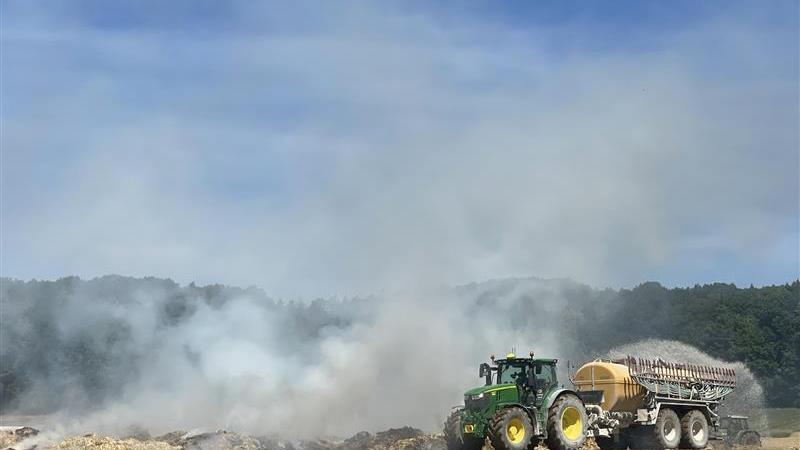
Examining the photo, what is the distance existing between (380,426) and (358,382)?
258 cm

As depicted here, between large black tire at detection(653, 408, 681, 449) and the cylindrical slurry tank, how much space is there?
0.84 meters

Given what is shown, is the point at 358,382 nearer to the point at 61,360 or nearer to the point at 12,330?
the point at 61,360

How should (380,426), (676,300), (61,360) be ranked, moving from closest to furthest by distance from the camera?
(380,426), (61,360), (676,300)

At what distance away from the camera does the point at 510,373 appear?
28.6 meters

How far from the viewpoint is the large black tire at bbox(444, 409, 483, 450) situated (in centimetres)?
2711

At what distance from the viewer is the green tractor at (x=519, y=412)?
87.1 ft

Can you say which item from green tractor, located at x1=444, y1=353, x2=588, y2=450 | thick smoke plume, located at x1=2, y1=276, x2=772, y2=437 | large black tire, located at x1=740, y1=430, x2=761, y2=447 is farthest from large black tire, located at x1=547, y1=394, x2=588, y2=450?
thick smoke plume, located at x1=2, y1=276, x2=772, y2=437

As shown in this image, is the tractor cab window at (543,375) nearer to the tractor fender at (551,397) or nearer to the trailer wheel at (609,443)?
the tractor fender at (551,397)

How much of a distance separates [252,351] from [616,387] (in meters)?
24.6

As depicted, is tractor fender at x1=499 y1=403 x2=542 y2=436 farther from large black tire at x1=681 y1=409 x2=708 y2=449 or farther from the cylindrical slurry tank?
large black tire at x1=681 y1=409 x2=708 y2=449

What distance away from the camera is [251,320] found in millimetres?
53344

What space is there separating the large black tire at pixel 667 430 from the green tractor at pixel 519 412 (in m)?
3.99

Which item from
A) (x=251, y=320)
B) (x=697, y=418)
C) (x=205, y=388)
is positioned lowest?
(x=697, y=418)

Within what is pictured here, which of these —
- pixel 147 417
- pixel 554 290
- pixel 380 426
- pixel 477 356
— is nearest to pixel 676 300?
pixel 554 290
